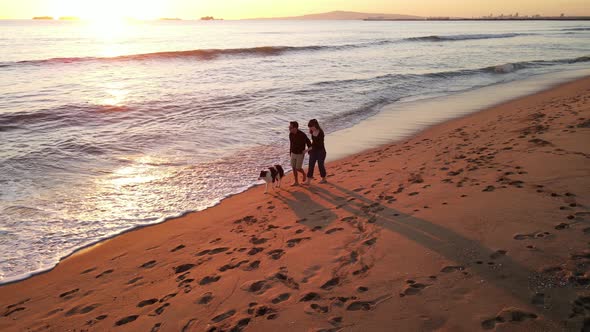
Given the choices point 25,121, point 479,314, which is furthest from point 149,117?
point 479,314

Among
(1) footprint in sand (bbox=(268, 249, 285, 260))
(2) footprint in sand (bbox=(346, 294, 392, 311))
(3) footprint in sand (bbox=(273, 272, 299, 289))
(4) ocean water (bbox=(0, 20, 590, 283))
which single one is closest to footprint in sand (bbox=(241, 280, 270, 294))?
(3) footprint in sand (bbox=(273, 272, 299, 289))

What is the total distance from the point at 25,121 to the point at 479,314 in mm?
16459

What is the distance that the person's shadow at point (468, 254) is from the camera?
379cm

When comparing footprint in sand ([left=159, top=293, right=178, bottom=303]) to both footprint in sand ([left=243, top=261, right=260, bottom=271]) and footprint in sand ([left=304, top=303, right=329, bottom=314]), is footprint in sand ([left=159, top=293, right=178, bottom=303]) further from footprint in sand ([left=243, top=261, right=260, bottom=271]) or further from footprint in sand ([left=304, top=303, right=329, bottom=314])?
footprint in sand ([left=304, top=303, right=329, bottom=314])

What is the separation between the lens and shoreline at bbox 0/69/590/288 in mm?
7105

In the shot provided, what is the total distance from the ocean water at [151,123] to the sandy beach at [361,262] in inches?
45.3

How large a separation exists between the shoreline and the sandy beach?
0.20 meters

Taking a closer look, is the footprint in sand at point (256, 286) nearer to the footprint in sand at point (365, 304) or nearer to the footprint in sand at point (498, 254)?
the footprint in sand at point (365, 304)

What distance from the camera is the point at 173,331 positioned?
4070 mm

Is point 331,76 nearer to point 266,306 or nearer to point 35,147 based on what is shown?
point 35,147

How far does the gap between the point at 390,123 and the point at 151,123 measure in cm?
909

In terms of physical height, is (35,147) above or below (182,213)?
above

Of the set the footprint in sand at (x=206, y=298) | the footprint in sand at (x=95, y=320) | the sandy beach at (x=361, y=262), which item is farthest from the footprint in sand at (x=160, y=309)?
the footprint in sand at (x=95, y=320)

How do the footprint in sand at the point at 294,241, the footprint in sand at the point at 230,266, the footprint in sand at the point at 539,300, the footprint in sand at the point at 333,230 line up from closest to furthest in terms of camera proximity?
the footprint in sand at the point at 539,300 < the footprint in sand at the point at 230,266 < the footprint in sand at the point at 294,241 < the footprint in sand at the point at 333,230
